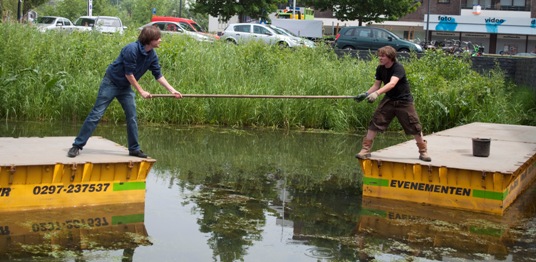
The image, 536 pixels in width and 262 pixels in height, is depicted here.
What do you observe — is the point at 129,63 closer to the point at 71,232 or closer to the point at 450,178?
the point at 71,232

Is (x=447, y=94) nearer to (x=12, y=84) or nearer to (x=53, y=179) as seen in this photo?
(x=12, y=84)

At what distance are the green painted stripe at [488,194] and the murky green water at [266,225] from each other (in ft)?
0.81

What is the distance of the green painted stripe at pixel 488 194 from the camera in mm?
9594

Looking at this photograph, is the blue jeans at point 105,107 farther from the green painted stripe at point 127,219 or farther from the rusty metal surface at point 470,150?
the rusty metal surface at point 470,150

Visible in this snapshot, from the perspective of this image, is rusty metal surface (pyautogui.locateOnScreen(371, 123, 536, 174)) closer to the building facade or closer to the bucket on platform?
the bucket on platform

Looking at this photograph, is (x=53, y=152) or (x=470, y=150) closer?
(x=53, y=152)

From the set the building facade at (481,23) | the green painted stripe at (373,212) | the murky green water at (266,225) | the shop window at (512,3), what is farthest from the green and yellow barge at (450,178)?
the shop window at (512,3)

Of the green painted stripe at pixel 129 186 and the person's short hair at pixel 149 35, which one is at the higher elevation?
the person's short hair at pixel 149 35

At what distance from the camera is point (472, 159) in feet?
34.5

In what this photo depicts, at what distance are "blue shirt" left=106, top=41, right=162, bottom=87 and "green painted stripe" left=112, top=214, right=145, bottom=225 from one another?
1640mm

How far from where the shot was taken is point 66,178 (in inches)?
349

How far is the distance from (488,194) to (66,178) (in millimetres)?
4697

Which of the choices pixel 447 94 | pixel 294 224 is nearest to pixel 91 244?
pixel 294 224

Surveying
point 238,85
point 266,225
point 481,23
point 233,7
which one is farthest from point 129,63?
point 481,23
